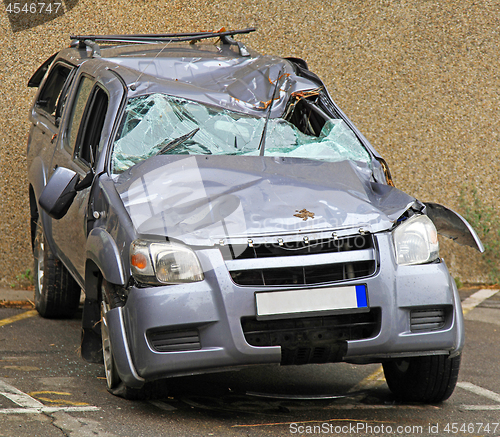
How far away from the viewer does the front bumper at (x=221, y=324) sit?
125 inches

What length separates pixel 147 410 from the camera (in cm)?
360

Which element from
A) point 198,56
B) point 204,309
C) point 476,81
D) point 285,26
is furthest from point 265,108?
point 476,81

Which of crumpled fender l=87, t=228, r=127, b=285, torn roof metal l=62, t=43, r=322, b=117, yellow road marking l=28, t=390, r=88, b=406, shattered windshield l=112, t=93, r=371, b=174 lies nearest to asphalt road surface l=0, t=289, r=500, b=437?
yellow road marking l=28, t=390, r=88, b=406

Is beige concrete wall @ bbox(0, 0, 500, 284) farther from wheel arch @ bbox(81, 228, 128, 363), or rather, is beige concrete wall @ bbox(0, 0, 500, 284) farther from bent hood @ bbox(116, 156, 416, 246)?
wheel arch @ bbox(81, 228, 128, 363)

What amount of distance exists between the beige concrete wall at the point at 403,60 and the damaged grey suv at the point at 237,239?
2.66 meters

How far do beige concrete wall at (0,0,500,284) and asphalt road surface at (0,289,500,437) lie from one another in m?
2.76

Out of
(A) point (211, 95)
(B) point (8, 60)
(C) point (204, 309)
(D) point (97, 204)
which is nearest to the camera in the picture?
(C) point (204, 309)

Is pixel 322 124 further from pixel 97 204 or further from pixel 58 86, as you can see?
pixel 58 86

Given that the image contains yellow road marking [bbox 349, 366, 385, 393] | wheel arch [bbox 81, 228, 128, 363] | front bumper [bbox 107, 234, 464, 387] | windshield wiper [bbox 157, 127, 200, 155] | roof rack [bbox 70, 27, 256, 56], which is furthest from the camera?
roof rack [bbox 70, 27, 256, 56]

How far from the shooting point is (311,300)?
323 cm

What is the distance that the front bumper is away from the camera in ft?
10.4

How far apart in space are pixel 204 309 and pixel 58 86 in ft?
10.5

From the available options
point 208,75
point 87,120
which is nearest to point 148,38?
point 208,75

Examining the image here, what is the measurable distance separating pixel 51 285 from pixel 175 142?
6.64 feet
